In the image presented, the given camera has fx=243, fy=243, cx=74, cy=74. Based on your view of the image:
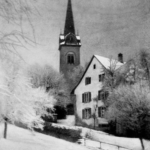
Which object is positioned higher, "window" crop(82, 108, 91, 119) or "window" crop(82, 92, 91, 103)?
"window" crop(82, 92, 91, 103)

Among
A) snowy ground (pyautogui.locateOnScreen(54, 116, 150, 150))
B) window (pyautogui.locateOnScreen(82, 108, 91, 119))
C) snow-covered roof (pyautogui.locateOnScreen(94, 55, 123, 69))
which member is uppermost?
snow-covered roof (pyautogui.locateOnScreen(94, 55, 123, 69))

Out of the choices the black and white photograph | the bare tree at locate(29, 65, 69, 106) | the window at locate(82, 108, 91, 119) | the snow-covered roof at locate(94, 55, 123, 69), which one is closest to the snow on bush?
the black and white photograph

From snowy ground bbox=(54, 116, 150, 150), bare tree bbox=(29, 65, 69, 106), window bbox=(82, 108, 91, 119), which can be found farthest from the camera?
bare tree bbox=(29, 65, 69, 106)

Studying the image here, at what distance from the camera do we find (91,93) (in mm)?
18938

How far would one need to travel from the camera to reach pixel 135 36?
8719mm

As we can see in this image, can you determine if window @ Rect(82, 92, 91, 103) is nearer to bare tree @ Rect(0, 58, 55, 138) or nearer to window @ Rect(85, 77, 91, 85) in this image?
window @ Rect(85, 77, 91, 85)

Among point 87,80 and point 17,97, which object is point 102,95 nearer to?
point 87,80

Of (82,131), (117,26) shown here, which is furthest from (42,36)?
(82,131)

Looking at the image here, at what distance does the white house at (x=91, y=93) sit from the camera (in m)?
17.5

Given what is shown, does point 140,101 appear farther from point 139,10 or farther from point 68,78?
point 68,78

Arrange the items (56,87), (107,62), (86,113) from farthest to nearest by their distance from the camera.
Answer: (56,87) < (86,113) < (107,62)

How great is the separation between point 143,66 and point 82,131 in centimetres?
582

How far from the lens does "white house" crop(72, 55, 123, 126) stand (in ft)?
57.3

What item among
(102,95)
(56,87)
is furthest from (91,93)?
(56,87)
